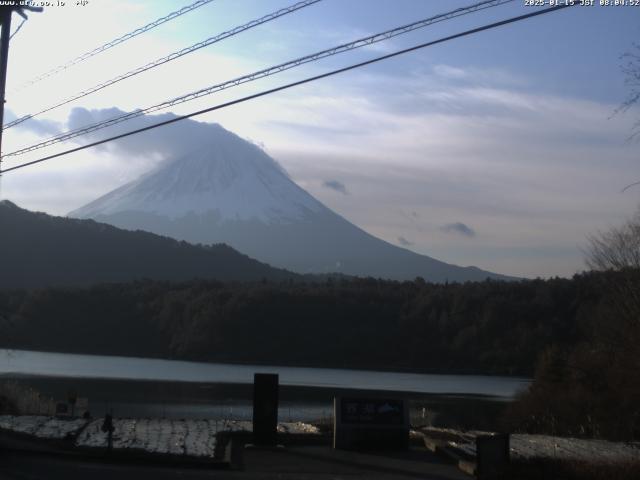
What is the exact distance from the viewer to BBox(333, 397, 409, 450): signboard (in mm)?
18266

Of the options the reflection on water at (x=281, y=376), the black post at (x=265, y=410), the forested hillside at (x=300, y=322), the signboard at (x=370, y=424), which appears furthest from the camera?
the forested hillside at (x=300, y=322)

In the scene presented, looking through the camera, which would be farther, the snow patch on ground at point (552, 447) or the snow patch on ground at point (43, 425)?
the snow patch on ground at point (43, 425)

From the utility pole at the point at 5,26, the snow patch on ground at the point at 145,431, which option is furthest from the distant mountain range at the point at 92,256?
the utility pole at the point at 5,26

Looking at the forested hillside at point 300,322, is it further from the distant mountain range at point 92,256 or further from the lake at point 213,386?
the distant mountain range at point 92,256

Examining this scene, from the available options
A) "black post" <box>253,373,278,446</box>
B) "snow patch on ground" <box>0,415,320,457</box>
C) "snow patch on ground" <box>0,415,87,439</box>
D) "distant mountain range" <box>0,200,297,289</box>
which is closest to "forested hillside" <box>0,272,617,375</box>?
"distant mountain range" <box>0,200,297,289</box>

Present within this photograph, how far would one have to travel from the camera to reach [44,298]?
8081cm

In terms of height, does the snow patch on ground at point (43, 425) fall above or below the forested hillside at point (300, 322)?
below

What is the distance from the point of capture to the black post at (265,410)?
60.5ft

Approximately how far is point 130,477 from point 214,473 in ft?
4.83

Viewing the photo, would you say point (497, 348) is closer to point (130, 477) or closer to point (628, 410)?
point (628, 410)

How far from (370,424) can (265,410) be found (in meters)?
2.12

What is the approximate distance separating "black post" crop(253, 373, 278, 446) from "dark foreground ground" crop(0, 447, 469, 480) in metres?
0.71

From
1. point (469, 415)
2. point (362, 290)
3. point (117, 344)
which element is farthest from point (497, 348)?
point (117, 344)

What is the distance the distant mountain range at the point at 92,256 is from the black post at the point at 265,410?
79.6 m
